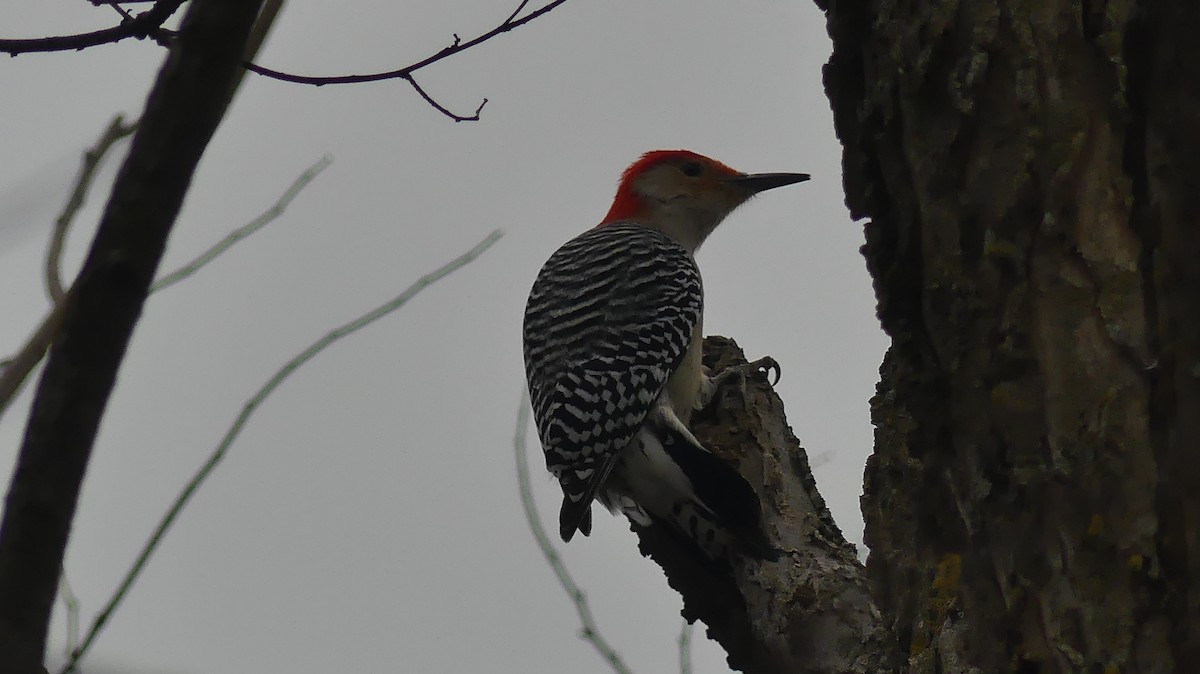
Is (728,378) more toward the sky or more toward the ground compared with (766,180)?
more toward the ground

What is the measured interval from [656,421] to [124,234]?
402cm

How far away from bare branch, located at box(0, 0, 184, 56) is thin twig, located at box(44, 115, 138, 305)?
1.73 ft

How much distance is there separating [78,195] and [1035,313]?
2177 mm

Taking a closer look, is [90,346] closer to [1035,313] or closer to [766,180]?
[1035,313]

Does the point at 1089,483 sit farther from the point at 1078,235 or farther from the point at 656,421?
the point at 656,421

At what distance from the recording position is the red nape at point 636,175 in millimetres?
7266

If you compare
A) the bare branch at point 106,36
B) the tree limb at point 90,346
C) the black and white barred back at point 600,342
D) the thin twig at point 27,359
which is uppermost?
the black and white barred back at point 600,342

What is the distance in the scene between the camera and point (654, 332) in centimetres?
568

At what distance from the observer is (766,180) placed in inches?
282

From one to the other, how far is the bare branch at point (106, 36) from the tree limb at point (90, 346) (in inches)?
41.9

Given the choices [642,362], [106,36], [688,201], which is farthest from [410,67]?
[688,201]

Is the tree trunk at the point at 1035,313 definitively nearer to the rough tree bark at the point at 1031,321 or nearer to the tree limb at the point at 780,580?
the rough tree bark at the point at 1031,321

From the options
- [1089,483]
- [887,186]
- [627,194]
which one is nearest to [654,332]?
[627,194]

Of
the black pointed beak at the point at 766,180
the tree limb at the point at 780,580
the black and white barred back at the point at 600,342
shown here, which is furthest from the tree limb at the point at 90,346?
the black pointed beak at the point at 766,180
